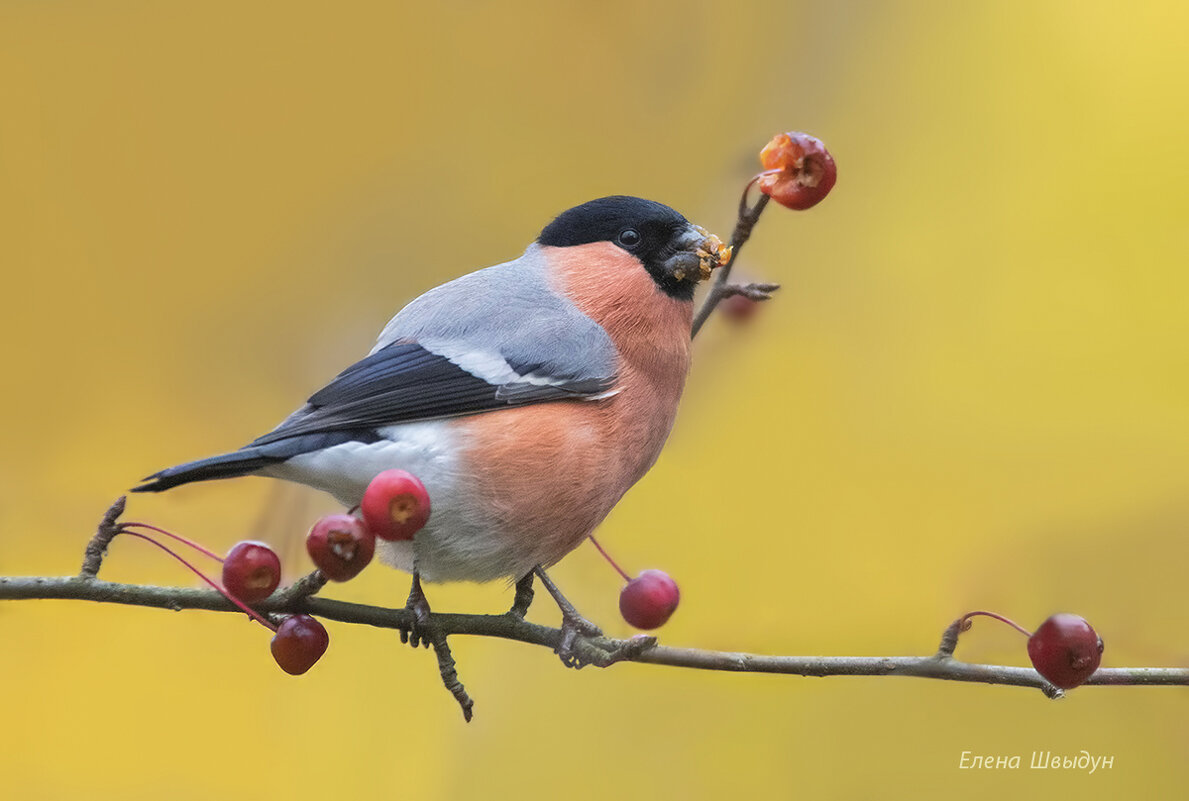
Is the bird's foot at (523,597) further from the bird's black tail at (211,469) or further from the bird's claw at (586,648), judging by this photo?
the bird's black tail at (211,469)

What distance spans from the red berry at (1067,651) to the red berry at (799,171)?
0.46 meters

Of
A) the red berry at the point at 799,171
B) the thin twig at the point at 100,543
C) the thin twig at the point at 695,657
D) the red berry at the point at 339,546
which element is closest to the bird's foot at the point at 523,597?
the thin twig at the point at 695,657

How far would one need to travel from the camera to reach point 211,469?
105cm

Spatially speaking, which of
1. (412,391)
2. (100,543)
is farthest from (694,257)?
(100,543)

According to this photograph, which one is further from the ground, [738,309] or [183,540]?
[738,309]

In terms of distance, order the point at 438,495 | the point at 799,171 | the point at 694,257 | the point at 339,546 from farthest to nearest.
Answer: the point at 694,257
the point at 438,495
the point at 799,171
the point at 339,546

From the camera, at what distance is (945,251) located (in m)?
1.91

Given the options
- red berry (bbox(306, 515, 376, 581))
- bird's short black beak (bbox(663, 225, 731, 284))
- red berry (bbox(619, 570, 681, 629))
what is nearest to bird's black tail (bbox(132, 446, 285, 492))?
red berry (bbox(306, 515, 376, 581))

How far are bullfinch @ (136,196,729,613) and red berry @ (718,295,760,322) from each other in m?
0.06

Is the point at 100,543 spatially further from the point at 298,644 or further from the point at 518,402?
the point at 518,402

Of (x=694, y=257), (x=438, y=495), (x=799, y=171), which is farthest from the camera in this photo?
(x=694, y=257)

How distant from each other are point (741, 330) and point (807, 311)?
48 cm

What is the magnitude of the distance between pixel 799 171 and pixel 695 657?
476 mm

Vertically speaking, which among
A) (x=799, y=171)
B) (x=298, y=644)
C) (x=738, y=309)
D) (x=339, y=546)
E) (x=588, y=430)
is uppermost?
(x=799, y=171)
